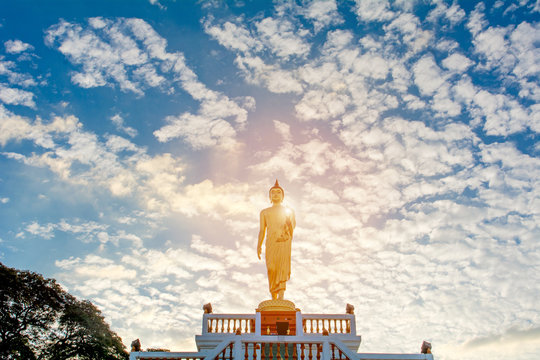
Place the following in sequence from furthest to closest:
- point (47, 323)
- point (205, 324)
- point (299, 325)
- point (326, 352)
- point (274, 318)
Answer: point (47, 323)
point (274, 318)
point (205, 324)
point (299, 325)
point (326, 352)

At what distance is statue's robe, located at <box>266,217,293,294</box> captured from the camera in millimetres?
18625

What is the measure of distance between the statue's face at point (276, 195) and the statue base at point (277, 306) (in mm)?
5596

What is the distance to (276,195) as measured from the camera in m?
20.8

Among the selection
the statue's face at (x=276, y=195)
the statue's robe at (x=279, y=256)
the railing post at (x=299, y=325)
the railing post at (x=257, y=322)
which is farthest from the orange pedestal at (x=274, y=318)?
the statue's face at (x=276, y=195)

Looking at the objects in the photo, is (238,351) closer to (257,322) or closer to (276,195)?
(257,322)

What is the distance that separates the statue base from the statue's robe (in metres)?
2.11

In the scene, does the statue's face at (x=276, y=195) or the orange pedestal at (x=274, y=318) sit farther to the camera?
the statue's face at (x=276, y=195)

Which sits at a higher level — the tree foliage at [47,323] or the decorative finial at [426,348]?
the tree foliage at [47,323]

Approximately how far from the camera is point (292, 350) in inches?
429

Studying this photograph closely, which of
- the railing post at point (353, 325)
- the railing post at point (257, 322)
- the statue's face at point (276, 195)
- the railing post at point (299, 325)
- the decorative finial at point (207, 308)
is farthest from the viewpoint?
the statue's face at point (276, 195)

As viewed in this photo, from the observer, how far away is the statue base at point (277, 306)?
53.1 ft

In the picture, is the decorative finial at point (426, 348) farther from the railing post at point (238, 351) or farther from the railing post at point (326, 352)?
the railing post at point (238, 351)

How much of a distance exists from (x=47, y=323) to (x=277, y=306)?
58.2 ft

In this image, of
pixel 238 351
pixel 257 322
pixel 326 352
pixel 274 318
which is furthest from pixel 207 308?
pixel 326 352
